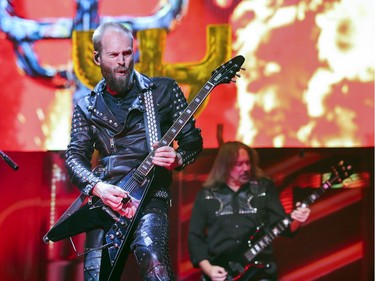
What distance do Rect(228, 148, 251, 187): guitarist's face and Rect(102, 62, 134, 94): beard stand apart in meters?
1.87

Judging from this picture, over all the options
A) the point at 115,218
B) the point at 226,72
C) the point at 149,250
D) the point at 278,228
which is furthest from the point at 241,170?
the point at 149,250

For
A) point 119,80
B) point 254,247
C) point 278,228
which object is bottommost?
point 254,247

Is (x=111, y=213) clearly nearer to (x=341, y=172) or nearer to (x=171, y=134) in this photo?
(x=171, y=134)

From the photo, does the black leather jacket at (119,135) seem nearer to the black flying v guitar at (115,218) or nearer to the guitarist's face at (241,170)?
the black flying v guitar at (115,218)

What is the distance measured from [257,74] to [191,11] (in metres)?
0.69

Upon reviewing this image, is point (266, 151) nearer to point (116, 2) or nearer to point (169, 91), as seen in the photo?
point (116, 2)

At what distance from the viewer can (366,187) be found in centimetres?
530

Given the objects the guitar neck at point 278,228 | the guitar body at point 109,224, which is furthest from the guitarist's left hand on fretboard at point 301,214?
the guitar body at point 109,224

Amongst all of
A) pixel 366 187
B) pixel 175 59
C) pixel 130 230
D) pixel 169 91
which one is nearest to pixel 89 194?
pixel 130 230

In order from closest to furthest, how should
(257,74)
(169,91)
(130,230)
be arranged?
(130,230)
(169,91)
(257,74)

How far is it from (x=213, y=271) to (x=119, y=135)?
6.19ft

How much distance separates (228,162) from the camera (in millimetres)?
5082

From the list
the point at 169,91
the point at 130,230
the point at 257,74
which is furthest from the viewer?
the point at 257,74

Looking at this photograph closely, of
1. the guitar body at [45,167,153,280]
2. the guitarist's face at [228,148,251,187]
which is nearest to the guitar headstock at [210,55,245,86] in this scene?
the guitar body at [45,167,153,280]
